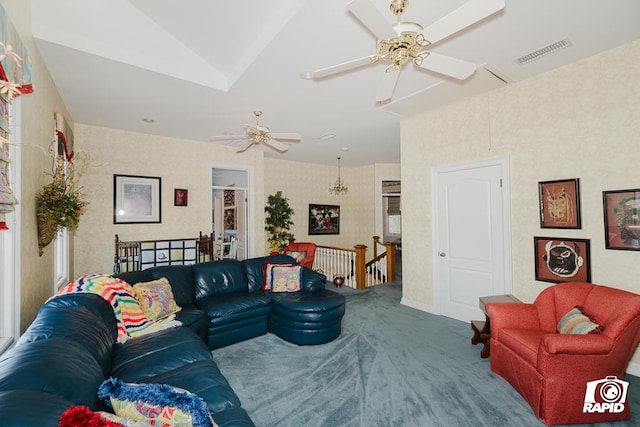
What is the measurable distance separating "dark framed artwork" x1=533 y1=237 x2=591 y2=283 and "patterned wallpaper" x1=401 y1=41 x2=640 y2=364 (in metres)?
0.06

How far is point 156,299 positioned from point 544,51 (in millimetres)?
4433

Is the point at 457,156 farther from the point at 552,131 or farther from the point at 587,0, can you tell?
the point at 587,0

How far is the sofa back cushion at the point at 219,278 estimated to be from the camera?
353cm

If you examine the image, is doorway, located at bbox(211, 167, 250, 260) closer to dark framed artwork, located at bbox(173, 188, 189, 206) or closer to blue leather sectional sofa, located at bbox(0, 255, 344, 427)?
dark framed artwork, located at bbox(173, 188, 189, 206)

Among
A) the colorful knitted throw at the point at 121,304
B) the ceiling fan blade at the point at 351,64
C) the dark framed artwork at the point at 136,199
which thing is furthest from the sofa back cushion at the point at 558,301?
the dark framed artwork at the point at 136,199

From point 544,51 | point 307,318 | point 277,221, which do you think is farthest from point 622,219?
point 277,221

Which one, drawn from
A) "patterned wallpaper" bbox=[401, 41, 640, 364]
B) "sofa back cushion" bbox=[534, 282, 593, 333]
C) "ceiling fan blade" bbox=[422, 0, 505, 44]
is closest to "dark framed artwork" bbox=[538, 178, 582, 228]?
"patterned wallpaper" bbox=[401, 41, 640, 364]

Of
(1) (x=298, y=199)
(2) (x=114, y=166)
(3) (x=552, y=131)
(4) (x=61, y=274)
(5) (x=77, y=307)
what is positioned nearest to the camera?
(5) (x=77, y=307)

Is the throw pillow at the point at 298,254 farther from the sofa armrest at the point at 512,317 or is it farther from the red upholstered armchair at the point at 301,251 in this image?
the sofa armrest at the point at 512,317

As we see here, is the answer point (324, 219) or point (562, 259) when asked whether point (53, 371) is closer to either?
point (562, 259)

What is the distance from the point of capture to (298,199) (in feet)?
25.2

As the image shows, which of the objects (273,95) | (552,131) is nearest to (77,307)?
(273,95)

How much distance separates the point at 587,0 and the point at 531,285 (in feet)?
8.76

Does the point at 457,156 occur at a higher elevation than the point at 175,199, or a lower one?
higher
